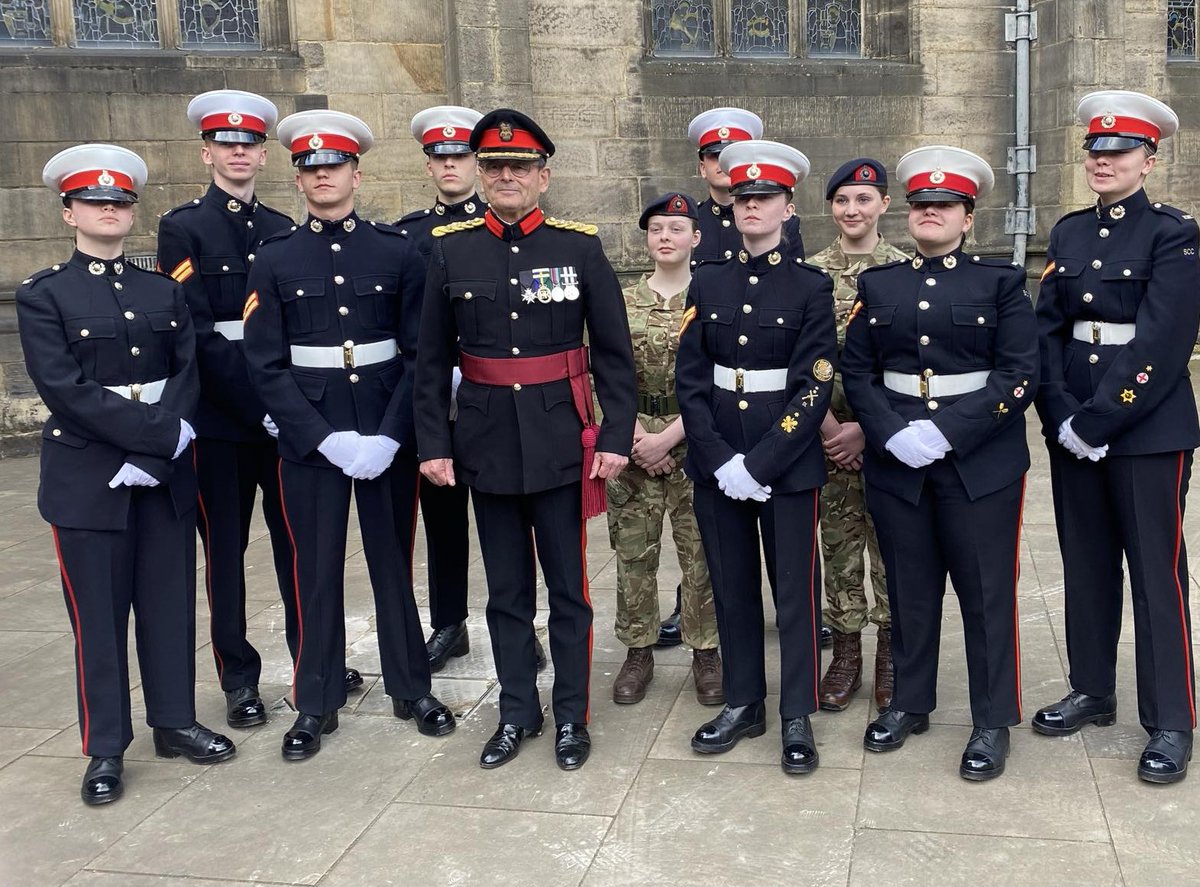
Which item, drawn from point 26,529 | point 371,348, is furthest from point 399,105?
point 371,348

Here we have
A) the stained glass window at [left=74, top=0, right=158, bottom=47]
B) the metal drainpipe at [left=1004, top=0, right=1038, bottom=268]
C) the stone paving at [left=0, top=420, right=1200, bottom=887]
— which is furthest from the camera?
the metal drainpipe at [left=1004, top=0, right=1038, bottom=268]

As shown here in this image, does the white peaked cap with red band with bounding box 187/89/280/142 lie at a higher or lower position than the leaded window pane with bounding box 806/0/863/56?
lower

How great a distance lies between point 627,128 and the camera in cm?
1036

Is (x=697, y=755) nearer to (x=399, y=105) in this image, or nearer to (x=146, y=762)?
(x=146, y=762)

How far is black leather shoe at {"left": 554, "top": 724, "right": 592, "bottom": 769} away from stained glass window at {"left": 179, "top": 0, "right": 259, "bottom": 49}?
739 centimetres

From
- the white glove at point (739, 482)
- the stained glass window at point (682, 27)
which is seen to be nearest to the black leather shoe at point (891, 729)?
the white glove at point (739, 482)

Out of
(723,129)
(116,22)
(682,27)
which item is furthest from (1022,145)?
(116,22)

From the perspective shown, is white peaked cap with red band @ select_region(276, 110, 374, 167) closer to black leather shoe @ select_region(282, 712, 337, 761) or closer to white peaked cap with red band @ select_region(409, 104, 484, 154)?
white peaked cap with red band @ select_region(409, 104, 484, 154)

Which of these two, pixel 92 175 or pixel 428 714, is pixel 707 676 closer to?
pixel 428 714

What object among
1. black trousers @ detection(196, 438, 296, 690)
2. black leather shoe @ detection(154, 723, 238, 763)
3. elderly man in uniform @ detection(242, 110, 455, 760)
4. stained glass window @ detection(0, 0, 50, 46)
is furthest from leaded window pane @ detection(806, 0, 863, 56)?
black leather shoe @ detection(154, 723, 238, 763)

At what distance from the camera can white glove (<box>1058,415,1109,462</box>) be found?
3.95 meters

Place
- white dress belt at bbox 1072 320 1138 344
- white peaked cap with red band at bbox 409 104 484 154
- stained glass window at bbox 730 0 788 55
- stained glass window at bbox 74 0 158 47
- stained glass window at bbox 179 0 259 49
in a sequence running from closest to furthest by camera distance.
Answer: white dress belt at bbox 1072 320 1138 344, white peaked cap with red band at bbox 409 104 484 154, stained glass window at bbox 74 0 158 47, stained glass window at bbox 179 0 259 49, stained glass window at bbox 730 0 788 55

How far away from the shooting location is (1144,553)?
4008 millimetres

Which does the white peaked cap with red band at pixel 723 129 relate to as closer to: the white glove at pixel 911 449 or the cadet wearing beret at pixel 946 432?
the cadet wearing beret at pixel 946 432
